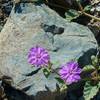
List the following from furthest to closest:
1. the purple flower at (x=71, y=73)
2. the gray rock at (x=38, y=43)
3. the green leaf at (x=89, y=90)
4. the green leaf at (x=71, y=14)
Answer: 1. the green leaf at (x=71, y=14)
2. the gray rock at (x=38, y=43)
3. the green leaf at (x=89, y=90)
4. the purple flower at (x=71, y=73)

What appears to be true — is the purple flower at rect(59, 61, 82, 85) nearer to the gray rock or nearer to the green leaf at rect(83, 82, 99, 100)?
the green leaf at rect(83, 82, 99, 100)

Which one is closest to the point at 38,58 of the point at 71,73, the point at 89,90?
the point at 71,73

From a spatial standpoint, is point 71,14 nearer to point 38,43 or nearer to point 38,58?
point 38,43

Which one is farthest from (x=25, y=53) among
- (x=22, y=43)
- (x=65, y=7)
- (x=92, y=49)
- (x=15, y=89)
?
(x=65, y=7)

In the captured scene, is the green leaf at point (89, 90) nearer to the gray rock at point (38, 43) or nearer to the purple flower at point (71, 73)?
the purple flower at point (71, 73)

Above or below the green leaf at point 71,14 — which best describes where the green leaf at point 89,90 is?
below

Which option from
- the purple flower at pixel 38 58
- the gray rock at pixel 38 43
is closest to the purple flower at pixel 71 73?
the purple flower at pixel 38 58

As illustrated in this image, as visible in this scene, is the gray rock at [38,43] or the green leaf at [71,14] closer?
the gray rock at [38,43]

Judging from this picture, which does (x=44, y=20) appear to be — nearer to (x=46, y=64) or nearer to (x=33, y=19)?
(x=33, y=19)
